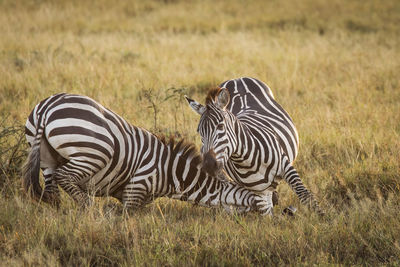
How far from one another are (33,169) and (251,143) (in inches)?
83.6

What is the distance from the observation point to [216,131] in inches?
153

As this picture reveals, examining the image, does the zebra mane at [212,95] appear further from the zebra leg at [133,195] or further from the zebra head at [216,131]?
the zebra leg at [133,195]

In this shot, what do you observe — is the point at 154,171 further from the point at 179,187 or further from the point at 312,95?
the point at 312,95

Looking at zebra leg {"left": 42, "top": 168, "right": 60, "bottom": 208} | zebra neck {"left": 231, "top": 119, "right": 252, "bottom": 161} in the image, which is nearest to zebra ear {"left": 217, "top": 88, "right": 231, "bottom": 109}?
zebra neck {"left": 231, "top": 119, "right": 252, "bottom": 161}

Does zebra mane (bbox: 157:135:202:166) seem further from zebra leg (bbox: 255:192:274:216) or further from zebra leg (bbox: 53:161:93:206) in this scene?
zebra leg (bbox: 53:161:93:206)

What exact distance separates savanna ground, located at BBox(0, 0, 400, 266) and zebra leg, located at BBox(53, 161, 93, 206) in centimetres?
20

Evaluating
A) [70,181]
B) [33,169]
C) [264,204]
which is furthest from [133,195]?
[264,204]

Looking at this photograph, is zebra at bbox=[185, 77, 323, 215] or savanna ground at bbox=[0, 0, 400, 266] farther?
zebra at bbox=[185, 77, 323, 215]

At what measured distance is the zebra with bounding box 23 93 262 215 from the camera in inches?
159

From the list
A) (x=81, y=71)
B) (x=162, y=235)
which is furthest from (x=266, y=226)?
(x=81, y=71)

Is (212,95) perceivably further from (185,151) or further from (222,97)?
(185,151)

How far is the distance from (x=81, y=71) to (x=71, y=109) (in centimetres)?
507

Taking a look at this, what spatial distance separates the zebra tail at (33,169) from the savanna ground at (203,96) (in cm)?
21

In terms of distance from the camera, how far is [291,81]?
902 cm
